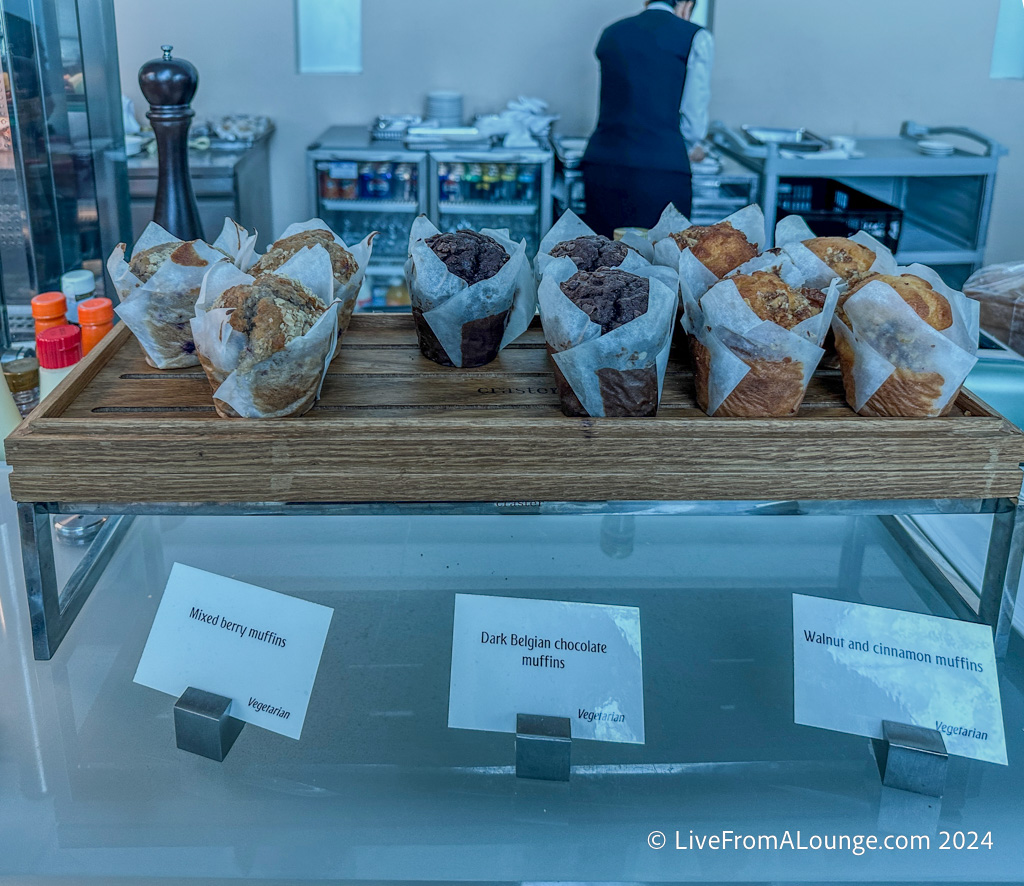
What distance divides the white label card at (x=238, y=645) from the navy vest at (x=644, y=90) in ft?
8.74

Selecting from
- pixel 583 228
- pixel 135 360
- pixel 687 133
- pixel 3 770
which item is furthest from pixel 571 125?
pixel 3 770

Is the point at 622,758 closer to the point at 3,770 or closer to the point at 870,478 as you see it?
the point at 870,478

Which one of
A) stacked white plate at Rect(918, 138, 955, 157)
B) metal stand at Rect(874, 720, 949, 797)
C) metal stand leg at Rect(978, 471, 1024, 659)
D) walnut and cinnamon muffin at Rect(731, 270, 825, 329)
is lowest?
metal stand at Rect(874, 720, 949, 797)

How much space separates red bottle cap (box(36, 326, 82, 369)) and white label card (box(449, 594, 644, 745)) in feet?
2.16

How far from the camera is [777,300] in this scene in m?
0.90

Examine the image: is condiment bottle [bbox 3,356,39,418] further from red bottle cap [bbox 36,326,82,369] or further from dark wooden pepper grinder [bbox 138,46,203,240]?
dark wooden pepper grinder [bbox 138,46,203,240]

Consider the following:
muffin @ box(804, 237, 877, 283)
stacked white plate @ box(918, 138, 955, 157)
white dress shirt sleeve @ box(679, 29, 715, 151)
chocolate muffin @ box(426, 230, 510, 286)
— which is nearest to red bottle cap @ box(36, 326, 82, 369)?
chocolate muffin @ box(426, 230, 510, 286)

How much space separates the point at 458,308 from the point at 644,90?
8.05 feet

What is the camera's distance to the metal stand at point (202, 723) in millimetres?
880

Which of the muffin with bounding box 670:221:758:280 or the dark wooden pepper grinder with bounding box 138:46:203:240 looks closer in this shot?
the muffin with bounding box 670:221:758:280

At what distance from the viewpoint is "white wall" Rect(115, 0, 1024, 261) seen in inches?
168

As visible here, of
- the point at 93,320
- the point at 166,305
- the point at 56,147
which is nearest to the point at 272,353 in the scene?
the point at 166,305

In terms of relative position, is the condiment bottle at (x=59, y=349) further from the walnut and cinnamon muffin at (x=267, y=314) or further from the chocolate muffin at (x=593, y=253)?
the chocolate muffin at (x=593, y=253)

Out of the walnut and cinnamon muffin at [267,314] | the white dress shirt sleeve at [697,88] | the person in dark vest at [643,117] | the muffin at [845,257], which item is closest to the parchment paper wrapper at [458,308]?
the walnut and cinnamon muffin at [267,314]
